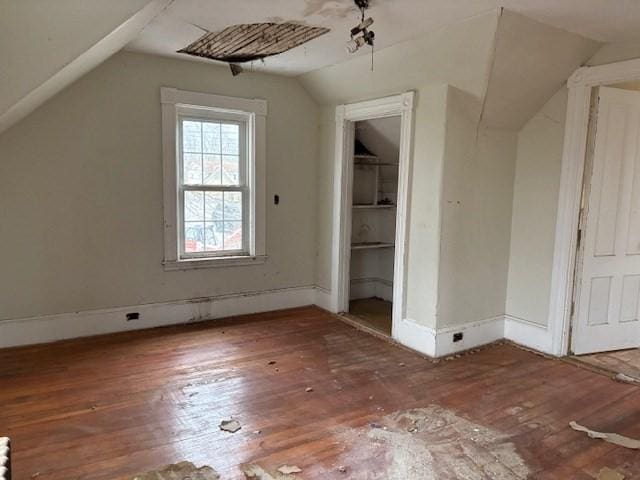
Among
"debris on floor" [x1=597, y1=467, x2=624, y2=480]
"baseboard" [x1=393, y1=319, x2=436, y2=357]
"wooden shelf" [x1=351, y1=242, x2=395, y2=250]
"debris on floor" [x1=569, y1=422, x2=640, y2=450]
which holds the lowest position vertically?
"debris on floor" [x1=597, y1=467, x2=624, y2=480]

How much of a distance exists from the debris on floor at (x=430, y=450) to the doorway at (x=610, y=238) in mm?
1623

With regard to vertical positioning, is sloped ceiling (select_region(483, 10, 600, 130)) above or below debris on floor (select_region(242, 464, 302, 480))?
above

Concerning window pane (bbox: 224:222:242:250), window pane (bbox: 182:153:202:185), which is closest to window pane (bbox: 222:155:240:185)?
window pane (bbox: 182:153:202:185)

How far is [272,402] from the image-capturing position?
9.72 ft

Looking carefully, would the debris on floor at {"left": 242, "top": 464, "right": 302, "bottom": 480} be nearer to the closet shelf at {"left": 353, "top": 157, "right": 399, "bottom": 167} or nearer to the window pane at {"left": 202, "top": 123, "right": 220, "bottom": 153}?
the window pane at {"left": 202, "top": 123, "right": 220, "bottom": 153}

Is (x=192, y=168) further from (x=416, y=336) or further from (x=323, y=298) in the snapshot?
(x=416, y=336)

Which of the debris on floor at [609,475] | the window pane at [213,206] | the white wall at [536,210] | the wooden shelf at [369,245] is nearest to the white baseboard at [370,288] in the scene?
the wooden shelf at [369,245]

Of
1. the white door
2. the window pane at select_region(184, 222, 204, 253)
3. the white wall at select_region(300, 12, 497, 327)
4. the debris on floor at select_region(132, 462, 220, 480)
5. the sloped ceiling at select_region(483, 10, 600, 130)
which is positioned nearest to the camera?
the debris on floor at select_region(132, 462, 220, 480)

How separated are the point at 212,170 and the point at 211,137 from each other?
12.5 inches

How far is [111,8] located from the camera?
234cm

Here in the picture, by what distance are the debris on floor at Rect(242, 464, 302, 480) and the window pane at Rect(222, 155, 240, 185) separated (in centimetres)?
294

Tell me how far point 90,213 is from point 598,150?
413cm

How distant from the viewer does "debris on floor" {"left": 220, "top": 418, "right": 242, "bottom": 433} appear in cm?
263

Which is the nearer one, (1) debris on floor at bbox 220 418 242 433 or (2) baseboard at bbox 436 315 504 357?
(1) debris on floor at bbox 220 418 242 433
